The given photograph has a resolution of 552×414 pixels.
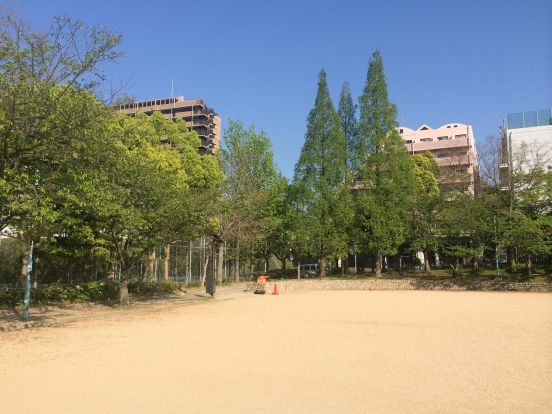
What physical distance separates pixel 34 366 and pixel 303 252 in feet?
91.7

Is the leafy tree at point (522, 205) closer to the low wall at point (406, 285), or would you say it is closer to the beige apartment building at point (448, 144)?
the low wall at point (406, 285)

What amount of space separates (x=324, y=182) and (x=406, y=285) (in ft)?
31.3

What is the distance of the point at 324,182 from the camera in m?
34.8

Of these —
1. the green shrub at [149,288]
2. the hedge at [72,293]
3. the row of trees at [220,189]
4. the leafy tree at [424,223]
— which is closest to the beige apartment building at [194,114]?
the row of trees at [220,189]

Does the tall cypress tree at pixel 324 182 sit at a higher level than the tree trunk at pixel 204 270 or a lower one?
higher

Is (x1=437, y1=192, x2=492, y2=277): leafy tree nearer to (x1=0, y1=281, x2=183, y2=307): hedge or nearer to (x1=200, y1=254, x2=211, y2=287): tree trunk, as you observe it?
(x1=200, y1=254, x2=211, y2=287): tree trunk

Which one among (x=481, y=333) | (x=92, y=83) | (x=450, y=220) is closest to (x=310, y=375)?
(x=481, y=333)

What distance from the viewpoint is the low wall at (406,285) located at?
93.9 ft

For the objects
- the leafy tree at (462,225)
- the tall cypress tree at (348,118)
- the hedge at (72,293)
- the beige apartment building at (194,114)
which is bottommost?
the hedge at (72,293)

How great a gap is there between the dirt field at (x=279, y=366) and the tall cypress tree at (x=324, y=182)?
19.5 m

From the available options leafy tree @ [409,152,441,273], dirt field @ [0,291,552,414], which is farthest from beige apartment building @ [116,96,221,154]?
dirt field @ [0,291,552,414]

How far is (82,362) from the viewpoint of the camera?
8.19m

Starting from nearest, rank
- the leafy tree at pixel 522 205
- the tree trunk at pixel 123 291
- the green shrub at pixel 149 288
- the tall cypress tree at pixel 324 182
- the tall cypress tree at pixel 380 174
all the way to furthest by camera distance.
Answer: the tree trunk at pixel 123 291, the green shrub at pixel 149 288, the leafy tree at pixel 522 205, the tall cypress tree at pixel 380 174, the tall cypress tree at pixel 324 182

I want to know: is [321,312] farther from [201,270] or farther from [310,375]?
[201,270]
